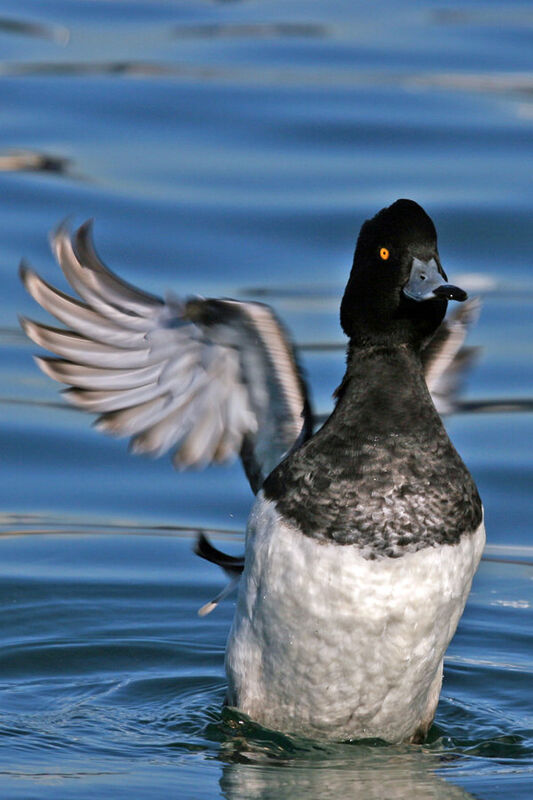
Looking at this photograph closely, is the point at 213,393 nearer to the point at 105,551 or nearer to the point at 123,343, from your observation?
the point at 123,343

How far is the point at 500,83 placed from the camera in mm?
13688

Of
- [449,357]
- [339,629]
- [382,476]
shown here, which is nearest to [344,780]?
[339,629]

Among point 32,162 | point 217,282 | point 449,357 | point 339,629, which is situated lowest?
point 339,629

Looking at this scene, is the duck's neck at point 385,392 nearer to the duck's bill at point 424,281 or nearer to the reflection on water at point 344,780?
the duck's bill at point 424,281

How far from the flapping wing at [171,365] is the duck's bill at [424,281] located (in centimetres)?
44

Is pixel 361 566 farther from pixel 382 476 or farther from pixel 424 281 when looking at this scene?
pixel 424 281

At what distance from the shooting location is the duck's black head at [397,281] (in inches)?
200

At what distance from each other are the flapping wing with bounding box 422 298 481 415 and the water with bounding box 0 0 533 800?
1166 millimetres

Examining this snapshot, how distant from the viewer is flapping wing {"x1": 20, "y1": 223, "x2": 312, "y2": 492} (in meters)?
Result: 5.12

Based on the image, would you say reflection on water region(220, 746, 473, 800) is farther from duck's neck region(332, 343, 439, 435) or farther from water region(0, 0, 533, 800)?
duck's neck region(332, 343, 439, 435)

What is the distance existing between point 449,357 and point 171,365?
47.2 inches

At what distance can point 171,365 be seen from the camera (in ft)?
17.6

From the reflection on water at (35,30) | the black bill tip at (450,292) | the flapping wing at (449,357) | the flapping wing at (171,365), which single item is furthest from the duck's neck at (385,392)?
the reflection on water at (35,30)

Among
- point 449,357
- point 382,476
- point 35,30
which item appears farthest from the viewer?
point 35,30
